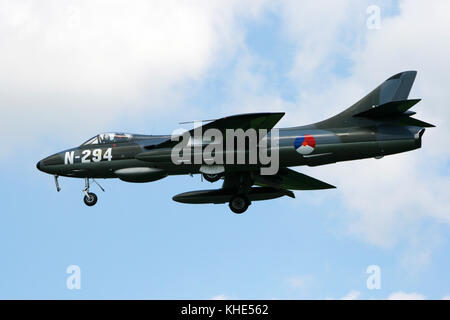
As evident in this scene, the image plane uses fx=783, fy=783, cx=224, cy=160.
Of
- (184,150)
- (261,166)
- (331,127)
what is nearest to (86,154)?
(184,150)

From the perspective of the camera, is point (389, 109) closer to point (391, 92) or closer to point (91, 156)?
point (391, 92)

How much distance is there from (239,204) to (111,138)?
5953 millimetres

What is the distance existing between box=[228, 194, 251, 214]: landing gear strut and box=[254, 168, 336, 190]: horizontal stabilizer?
99cm

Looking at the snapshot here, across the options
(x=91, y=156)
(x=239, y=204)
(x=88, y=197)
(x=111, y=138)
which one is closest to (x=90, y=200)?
(x=88, y=197)

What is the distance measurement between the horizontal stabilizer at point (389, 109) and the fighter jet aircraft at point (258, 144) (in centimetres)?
4

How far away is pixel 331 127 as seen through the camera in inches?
1161

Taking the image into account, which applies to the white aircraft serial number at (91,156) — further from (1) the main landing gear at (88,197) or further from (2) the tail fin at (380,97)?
(2) the tail fin at (380,97)

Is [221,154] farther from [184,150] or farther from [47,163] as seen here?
[47,163]

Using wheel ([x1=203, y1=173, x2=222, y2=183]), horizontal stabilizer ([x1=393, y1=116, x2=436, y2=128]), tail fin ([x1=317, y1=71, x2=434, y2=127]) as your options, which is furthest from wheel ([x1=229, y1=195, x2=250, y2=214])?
horizontal stabilizer ([x1=393, y1=116, x2=436, y2=128])

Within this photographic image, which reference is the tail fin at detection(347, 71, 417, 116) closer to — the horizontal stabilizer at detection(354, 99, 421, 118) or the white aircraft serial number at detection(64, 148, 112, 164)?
the horizontal stabilizer at detection(354, 99, 421, 118)

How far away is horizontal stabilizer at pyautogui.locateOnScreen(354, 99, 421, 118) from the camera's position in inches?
1104

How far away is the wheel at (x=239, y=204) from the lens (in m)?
31.7

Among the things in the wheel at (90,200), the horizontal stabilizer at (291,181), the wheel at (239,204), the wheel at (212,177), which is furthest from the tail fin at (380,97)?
the wheel at (90,200)

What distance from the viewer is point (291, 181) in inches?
1331
